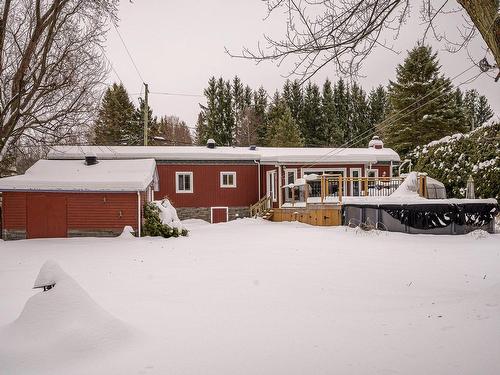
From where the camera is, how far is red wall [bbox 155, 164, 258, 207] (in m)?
21.8

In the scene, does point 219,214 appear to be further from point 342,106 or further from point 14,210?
point 342,106

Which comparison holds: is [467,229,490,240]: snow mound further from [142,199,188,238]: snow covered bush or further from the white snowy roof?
[142,199,188,238]: snow covered bush

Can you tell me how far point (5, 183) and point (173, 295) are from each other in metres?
12.3

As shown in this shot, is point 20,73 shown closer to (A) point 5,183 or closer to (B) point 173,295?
(B) point 173,295

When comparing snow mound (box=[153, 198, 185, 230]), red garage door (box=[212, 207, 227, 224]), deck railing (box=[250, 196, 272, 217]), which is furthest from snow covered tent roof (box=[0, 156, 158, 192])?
deck railing (box=[250, 196, 272, 217])

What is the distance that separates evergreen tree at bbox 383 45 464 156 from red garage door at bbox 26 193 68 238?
2670 cm

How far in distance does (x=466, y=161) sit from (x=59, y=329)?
64.6ft

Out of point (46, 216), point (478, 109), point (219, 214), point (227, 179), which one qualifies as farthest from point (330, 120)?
point (46, 216)

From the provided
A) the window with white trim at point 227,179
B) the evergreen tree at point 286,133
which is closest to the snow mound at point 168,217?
the window with white trim at point 227,179

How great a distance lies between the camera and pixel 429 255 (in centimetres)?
890

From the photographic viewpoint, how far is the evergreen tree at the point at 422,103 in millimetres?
31453

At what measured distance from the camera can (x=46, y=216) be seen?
14938mm

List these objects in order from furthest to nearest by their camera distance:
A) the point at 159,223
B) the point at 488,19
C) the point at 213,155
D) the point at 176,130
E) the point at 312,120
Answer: the point at 176,130 → the point at 312,120 → the point at 213,155 → the point at 159,223 → the point at 488,19

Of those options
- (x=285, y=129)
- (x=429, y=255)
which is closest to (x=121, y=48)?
(x=429, y=255)
